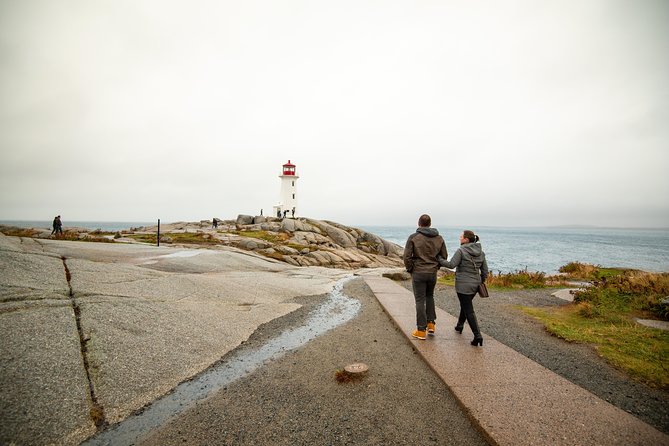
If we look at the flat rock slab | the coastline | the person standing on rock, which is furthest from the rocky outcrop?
the person standing on rock

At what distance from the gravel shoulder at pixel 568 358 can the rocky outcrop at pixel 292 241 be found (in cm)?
1846

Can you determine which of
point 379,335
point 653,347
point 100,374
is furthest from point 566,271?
point 100,374

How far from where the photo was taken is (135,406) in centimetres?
502

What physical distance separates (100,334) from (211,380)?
10.1 ft

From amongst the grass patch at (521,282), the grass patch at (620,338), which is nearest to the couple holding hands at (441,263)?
the grass patch at (620,338)

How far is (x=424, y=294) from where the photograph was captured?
7551 millimetres

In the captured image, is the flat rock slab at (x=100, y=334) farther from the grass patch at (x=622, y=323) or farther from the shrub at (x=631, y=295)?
the shrub at (x=631, y=295)

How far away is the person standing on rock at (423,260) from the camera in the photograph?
729 cm

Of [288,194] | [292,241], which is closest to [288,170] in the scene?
[288,194]

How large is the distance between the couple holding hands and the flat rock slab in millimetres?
5208

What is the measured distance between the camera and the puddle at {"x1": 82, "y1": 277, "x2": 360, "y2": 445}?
14.5ft

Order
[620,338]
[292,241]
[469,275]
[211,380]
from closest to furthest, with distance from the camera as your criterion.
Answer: [211,380] < [469,275] < [620,338] < [292,241]

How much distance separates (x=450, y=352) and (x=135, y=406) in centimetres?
650

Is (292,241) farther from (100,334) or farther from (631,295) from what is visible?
(631,295)
